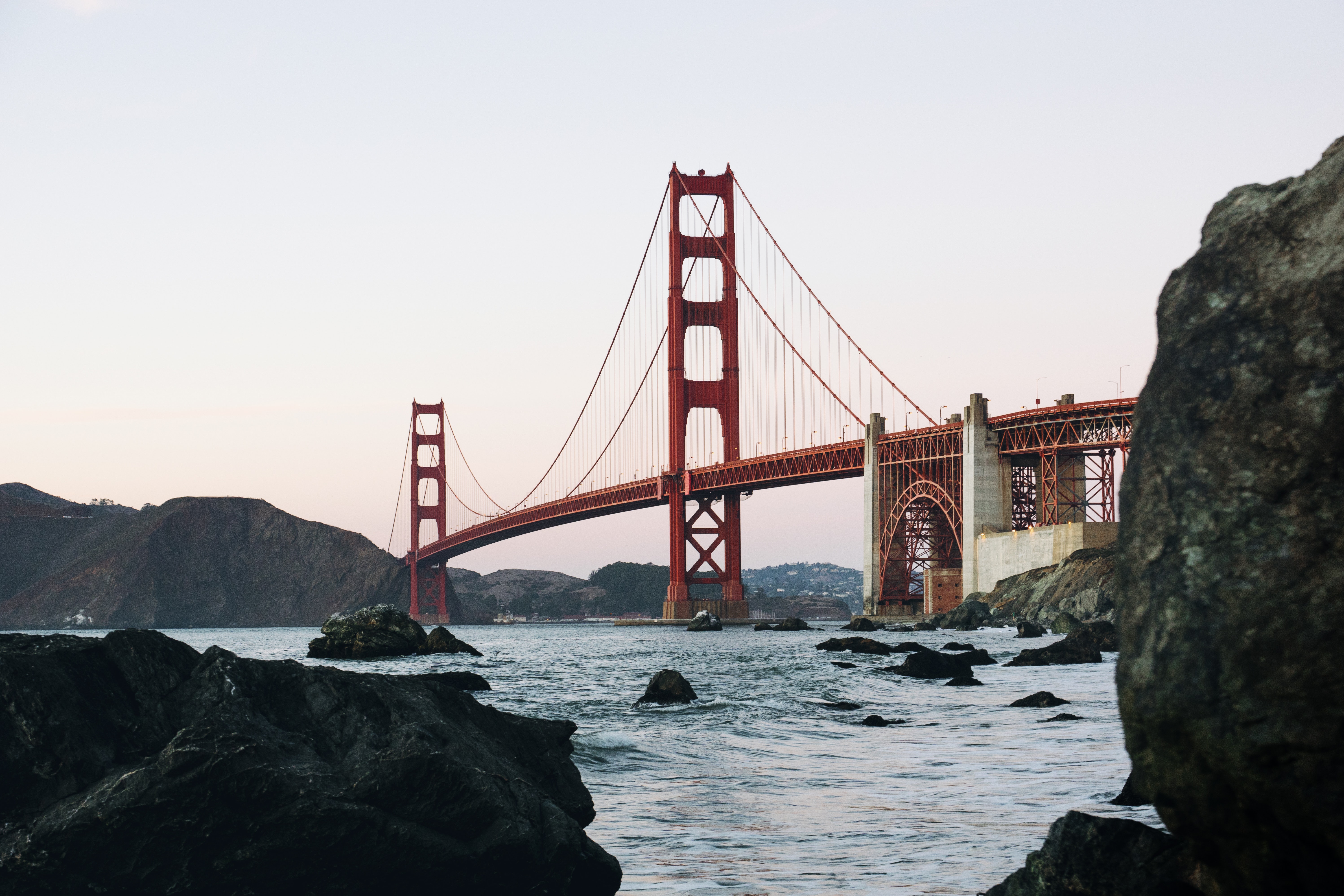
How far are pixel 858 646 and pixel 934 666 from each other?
10.2 metres

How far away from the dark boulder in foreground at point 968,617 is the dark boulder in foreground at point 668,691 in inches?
1189

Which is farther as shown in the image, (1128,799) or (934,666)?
(934,666)

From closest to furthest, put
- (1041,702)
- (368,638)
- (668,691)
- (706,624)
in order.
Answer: (1041,702) → (668,691) → (368,638) → (706,624)

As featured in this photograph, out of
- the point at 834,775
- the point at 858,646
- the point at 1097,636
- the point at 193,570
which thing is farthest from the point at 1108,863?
the point at 193,570

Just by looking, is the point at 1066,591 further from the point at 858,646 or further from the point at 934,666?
the point at 934,666

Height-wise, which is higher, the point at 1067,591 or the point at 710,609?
the point at 1067,591

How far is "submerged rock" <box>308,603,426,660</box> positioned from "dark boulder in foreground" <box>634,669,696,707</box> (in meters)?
16.1

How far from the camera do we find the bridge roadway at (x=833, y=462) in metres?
51.9

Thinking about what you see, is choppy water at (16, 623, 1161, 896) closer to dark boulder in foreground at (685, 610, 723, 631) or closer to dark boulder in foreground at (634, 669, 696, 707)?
dark boulder in foreground at (634, 669, 696, 707)

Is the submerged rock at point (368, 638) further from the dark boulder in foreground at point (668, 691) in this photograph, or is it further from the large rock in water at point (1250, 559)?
the large rock in water at point (1250, 559)

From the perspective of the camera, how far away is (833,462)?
65.5 m

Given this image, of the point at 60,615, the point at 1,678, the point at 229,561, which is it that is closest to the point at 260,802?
the point at 1,678

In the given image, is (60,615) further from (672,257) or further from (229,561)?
(672,257)

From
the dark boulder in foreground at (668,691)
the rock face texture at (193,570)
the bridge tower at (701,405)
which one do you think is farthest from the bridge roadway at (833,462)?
the rock face texture at (193,570)
